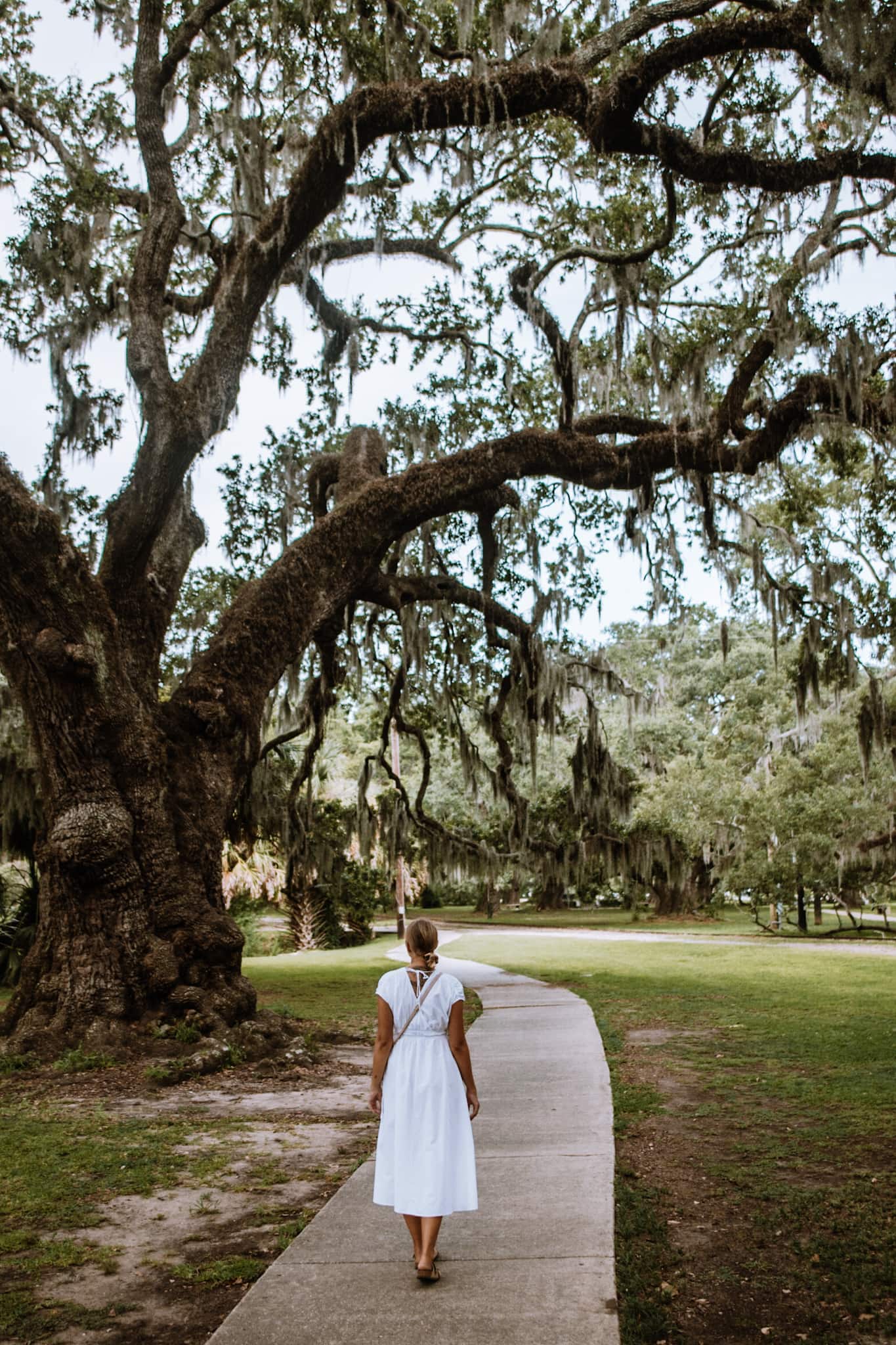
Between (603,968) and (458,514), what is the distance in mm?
7587

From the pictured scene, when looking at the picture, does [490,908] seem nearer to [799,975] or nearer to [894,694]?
[799,975]

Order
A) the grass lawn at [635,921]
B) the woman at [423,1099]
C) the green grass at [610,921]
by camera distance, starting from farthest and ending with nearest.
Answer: the green grass at [610,921], the grass lawn at [635,921], the woman at [423,1099]

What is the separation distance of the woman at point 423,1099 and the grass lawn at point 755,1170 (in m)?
0.64

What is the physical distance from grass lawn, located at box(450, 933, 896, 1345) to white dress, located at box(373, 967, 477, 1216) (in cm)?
65

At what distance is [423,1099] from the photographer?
3492 mm

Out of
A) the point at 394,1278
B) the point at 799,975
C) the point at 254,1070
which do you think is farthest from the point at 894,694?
the point at 394,1278

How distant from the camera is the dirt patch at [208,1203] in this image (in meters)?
3.30

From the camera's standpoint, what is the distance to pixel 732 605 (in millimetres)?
13633

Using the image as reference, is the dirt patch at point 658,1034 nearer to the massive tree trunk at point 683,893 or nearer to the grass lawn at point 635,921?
the grass lawn at point 635,921

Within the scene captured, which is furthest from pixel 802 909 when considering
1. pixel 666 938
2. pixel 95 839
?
pixel 95 839

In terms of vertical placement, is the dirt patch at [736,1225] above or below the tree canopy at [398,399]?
below

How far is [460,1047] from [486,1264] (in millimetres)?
670

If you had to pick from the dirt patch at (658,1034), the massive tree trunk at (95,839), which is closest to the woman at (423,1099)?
the massive tree trunk at (95,839)

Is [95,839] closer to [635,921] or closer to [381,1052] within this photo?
[381,1052]
